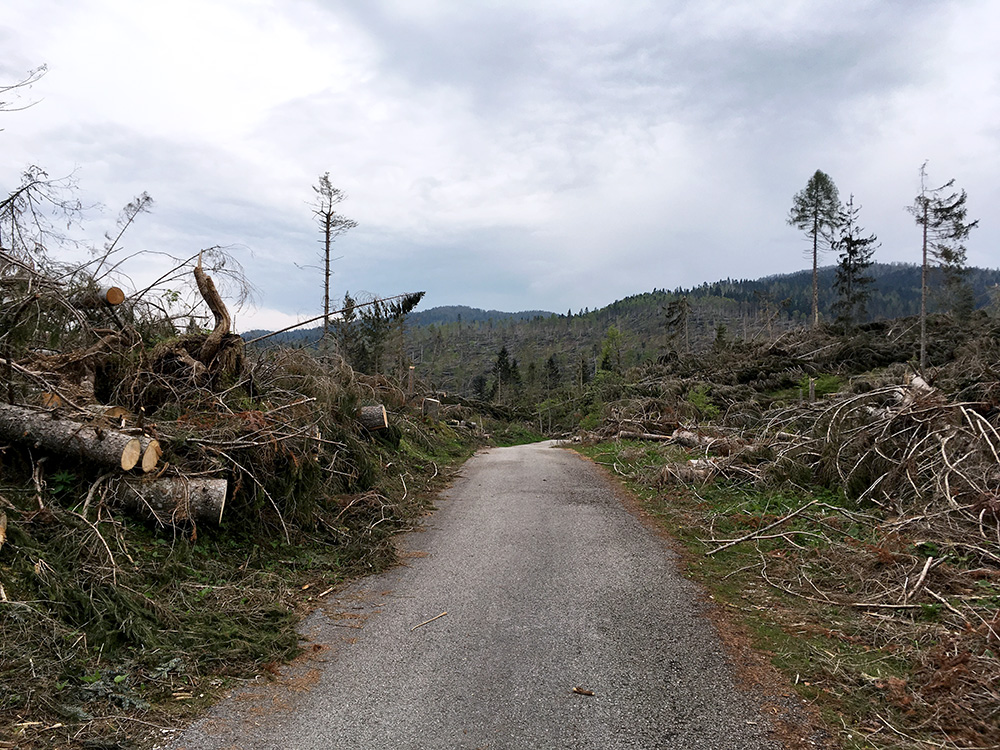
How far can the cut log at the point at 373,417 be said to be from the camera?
11.4 meters

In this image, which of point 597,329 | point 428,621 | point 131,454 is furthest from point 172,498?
point 597,329

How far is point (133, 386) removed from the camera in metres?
6.58

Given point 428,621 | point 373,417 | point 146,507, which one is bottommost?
point 428,621

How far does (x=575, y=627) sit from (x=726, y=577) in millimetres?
2069

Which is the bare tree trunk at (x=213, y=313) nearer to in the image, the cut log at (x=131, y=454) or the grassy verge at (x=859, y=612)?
the cut log at (x=131, y=454)

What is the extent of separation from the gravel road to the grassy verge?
520 mm

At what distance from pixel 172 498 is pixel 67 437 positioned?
1.09m

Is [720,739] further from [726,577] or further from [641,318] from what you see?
[641,318]

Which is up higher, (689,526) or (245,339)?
(245,339)

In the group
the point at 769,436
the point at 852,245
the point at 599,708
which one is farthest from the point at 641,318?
the point at 599,708

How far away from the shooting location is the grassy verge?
10.2 ft

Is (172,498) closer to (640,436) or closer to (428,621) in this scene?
(428,621)

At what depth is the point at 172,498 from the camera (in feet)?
17.6

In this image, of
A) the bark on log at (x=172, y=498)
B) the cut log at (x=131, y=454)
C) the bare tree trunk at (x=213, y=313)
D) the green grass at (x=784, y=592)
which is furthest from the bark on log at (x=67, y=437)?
the green grass at (x=784, y=592)
